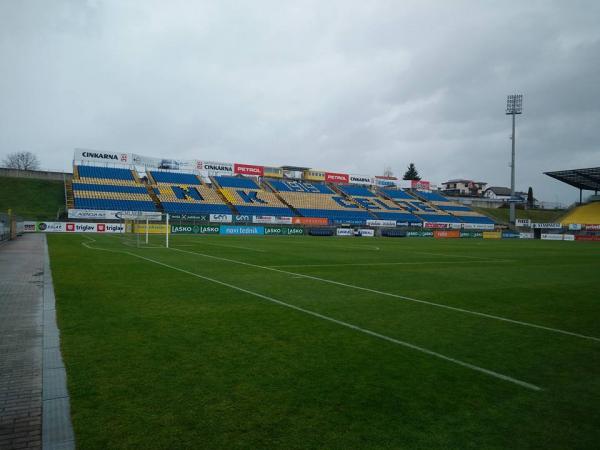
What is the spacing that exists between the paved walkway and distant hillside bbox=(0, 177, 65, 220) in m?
45.2

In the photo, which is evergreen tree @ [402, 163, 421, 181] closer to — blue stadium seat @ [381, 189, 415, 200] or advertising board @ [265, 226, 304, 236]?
blue stadium seat @ [381, 189, 415, 200]

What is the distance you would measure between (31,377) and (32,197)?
2316 inches

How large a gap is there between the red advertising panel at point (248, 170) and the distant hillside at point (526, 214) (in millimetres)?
47692

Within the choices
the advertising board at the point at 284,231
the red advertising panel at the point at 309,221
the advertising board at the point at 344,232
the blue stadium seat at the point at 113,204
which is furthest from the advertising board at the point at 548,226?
the blue stadium seat at the point at 113,204

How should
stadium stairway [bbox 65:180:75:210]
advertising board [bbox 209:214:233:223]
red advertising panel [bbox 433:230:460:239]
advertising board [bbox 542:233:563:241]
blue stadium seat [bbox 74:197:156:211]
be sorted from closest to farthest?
blue stadium seat [bbox 74:197:156:211] < stadium stairway [bbox 65:180:75:210] < advertising board [bbox 209:214:233:223] < red advertising panel [bbox 433:230:460:239] < advertising board [bbox 542:233:563:241]

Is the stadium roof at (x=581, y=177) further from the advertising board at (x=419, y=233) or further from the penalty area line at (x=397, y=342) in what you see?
the penalty area line at (x=397, y=342)

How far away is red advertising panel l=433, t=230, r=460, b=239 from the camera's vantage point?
199ft

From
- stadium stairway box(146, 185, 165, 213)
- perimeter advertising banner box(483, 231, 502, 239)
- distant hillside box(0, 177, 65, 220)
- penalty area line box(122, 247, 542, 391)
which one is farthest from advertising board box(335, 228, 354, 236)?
penalty area line box(122, 247, 542, 391)

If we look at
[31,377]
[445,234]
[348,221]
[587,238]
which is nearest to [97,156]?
[348,221]

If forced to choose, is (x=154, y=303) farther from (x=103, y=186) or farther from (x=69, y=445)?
(x=103, y=186)

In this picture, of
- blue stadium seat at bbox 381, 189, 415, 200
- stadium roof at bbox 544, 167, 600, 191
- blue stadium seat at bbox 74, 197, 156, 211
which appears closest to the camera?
blue stadium seat at bbox 74, 197, 156, 211

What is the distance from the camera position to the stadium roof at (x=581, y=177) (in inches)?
2891

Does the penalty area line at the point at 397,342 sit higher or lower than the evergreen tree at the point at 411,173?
lower

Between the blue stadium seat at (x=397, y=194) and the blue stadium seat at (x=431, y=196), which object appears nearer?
the blue stadium seat at (x=397, y=194)
